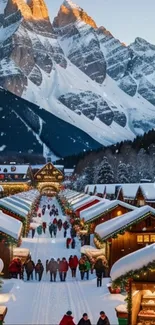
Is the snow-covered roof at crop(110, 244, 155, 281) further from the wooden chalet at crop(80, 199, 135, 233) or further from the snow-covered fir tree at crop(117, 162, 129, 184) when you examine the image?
the snow-covered fir tree at crop(117, 162, 129, 184)

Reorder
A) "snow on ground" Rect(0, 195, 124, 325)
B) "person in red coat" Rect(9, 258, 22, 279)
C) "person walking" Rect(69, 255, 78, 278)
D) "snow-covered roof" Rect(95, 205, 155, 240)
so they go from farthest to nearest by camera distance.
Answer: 1. "person walking" Rect(69, 255, 78, 278)
2. "snow-covered roof" Rect(95, 205, 155, 240)
3. "person in red coat" Rect(9, 258, 22, 279)
4. "snow on ground" Rect(0, 195, 124, 325)

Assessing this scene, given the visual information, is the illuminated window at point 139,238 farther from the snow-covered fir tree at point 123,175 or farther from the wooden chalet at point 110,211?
the snow-covered fir tree at point 123,175

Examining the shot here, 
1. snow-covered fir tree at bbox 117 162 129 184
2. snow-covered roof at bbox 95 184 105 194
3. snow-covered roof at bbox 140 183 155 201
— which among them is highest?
snow-covered fir tree at bbox 117 162 129 184

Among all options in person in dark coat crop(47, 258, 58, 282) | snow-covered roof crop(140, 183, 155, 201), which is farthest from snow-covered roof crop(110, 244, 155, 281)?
snow-covered roof crop(140, 183, 155, 201)

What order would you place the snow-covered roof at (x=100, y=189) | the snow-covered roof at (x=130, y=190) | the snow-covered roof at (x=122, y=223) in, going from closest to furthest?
the snow-covered roof at (x=122, y=223)
the snow-covered roof at (x=130, y=190)
the snow-covered roof at (x=100, y=189)

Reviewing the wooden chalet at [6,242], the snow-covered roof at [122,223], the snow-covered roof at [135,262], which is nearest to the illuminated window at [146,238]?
the snow-covered roof at [122,223]

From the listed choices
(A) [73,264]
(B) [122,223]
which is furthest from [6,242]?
(B) [122,223]
